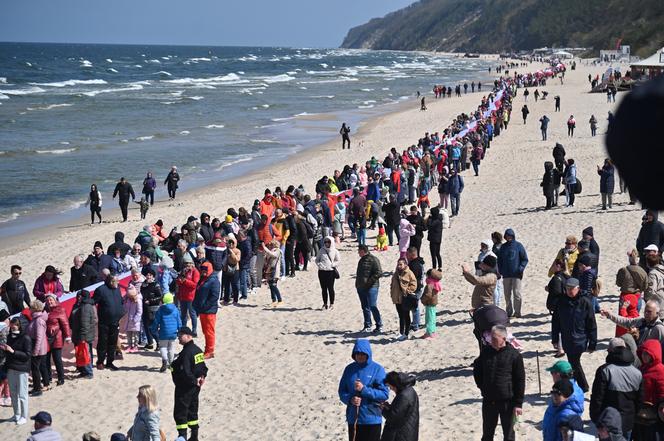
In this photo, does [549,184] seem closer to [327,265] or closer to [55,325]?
[327,265]

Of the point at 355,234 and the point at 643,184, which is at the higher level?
the point at 643,184

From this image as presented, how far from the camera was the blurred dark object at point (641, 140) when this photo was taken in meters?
1.61

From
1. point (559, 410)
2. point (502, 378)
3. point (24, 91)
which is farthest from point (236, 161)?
point (24, 91)

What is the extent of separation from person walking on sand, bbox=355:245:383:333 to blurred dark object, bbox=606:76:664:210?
31.3ft

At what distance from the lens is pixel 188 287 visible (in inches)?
482

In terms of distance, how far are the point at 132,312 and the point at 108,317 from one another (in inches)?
27.7

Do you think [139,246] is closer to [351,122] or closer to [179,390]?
[179,390]

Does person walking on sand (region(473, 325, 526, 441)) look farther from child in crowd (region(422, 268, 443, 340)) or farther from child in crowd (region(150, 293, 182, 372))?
child in crowd (region(150, 293, 182, 372))

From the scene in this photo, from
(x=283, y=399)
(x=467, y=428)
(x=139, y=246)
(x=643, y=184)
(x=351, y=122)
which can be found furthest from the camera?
(x=351, y=122)

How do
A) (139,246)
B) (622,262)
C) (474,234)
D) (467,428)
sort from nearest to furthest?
(467,428)
(139,246)
(622,262)
(474,234)

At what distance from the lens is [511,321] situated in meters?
11.7

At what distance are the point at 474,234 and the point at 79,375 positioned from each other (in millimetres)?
9941

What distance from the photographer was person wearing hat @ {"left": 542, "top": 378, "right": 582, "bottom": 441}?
6.12 metres

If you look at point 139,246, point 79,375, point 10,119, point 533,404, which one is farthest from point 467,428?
point 10,119
